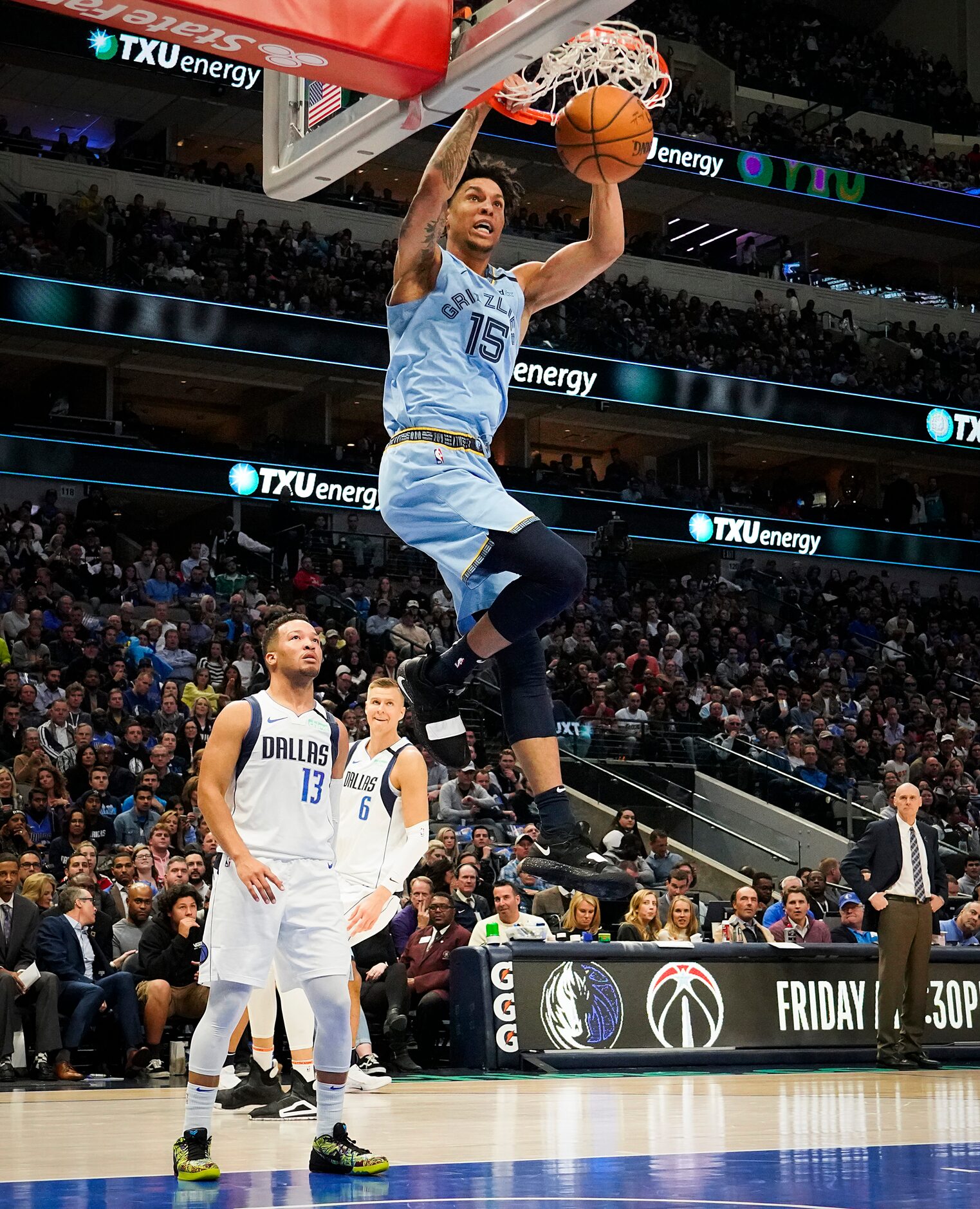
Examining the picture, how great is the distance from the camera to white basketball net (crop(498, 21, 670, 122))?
541 centimetres

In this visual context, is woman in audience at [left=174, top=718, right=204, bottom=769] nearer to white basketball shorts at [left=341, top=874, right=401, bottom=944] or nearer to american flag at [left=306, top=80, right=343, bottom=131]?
white basketball shorts at [left=341, top=874, right=401, bottom=944]

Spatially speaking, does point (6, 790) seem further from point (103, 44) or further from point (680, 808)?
point (103, 44)

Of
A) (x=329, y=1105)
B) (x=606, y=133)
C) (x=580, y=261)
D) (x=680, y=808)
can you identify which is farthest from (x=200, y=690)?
(x=606, y=133)

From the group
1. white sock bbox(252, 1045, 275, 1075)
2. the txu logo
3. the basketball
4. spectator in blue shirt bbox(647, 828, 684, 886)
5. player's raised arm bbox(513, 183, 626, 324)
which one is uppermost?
the txu logo

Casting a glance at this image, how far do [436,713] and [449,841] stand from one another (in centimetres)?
950

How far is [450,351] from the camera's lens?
501 centimetres

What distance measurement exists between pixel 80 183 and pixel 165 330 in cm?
487

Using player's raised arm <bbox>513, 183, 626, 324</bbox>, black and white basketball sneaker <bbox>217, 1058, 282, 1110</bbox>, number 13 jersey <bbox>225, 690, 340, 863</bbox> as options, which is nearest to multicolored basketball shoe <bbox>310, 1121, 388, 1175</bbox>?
number 13 jersey <bbox>225, 690, 340, 863</bbox>

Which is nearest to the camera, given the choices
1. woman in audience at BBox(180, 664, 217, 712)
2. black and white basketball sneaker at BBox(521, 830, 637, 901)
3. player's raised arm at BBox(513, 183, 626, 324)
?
black and white basketball sneaker at BBox(521, 830, 637, 901)

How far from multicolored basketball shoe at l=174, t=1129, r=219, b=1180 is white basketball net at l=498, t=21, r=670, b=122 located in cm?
399

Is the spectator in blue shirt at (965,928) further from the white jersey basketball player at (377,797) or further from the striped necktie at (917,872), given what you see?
the white jersey basketball player at (377,797)

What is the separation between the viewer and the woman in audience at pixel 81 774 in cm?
1479

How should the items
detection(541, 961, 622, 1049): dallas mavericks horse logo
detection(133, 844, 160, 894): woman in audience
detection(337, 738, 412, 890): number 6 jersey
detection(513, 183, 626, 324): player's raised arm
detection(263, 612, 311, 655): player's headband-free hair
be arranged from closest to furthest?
detection(513, 183, 626, 324): player's raised arm, detection(263, 612, 311, 655): player's headband-free hair, detection(337, 738, 412, 890): number 6 jersey, detection(541, 961, 622, 1049): dallas mavericks horse logo, detection(133, 844, 160, 894): woman in audience

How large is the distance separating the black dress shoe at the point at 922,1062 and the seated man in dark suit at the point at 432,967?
11.8 feet
